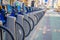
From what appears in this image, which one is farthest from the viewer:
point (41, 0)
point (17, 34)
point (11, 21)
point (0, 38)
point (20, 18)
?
point (41, 0)

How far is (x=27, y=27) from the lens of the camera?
9.04 metres

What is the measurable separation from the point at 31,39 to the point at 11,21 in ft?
8.28

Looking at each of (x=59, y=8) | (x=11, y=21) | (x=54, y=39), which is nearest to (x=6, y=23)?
(x=11, y=21)

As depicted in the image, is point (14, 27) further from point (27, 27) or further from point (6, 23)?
point (27, 27)

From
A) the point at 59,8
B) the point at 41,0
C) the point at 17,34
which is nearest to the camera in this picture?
the point at 17,34

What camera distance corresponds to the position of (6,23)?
6.49 meters

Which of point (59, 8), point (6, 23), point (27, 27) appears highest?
point (6, 23)

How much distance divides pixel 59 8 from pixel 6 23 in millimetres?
51979

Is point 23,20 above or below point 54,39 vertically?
above

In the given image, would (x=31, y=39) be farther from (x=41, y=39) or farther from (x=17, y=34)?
(x=17, y=34)

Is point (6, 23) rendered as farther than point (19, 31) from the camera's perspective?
No

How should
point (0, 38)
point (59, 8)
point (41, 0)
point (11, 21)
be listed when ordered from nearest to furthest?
point (0, 38) < point (11, 21) < point (59, 8) < point (41, 0)

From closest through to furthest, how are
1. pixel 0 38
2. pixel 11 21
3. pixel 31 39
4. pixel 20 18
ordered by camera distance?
pixel 0 38, pixel 11 21, pixel 20 18, pixel 31 39

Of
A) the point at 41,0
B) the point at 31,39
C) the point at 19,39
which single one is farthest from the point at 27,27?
the point at 41,0
